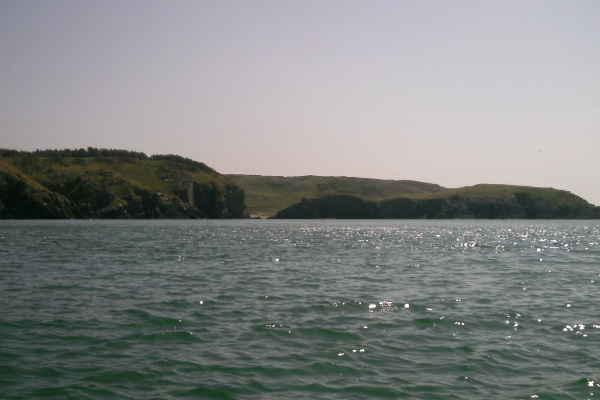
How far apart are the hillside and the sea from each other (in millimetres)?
117847

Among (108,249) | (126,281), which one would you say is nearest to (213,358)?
(126,281)

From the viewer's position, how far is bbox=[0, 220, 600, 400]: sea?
37.6 ft

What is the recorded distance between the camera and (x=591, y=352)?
14.3 metres

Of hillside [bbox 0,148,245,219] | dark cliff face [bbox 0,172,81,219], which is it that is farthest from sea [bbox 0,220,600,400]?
hillside [bbox 0,148,245,219]

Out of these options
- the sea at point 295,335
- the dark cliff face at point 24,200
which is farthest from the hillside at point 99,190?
the sea at point 295,335

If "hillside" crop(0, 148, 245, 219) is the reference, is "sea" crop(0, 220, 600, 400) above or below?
below

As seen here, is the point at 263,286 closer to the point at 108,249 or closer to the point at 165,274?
the point at 165,274

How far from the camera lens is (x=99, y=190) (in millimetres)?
156875

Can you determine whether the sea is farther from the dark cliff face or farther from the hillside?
the hillside

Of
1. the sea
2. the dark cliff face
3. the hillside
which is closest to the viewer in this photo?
the sea

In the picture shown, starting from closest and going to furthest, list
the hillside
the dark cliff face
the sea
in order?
the sea
the dark cliff face
the hillside

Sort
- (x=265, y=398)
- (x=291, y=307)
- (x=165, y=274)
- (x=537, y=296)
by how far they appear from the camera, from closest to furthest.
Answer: (x=265, y=398), (x=291, y=307), (x=537, y=296), (x=165, y=274)

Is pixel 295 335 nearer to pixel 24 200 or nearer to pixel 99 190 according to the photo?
pixel 24 200

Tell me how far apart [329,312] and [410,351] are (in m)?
5.42
